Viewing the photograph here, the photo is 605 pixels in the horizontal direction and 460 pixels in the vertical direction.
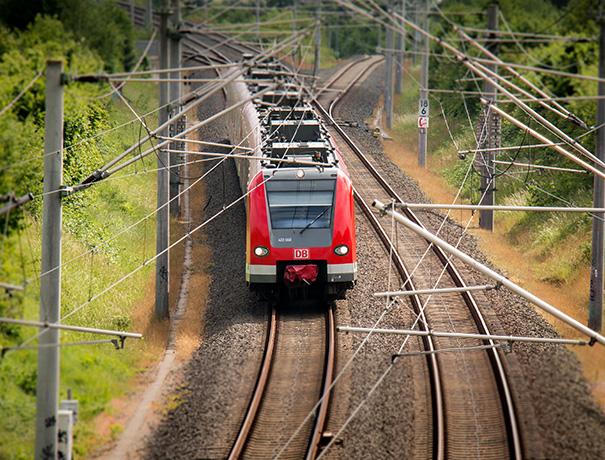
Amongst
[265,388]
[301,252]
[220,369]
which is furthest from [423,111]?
[265,388]

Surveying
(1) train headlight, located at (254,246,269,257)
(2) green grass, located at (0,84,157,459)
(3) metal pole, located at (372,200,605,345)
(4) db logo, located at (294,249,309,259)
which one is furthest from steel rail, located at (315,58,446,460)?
(2) green grass, located at (0,84,157,459)

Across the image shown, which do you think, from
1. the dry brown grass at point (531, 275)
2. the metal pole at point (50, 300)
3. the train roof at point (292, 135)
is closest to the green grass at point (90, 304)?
the metal pole at point (50, 300)

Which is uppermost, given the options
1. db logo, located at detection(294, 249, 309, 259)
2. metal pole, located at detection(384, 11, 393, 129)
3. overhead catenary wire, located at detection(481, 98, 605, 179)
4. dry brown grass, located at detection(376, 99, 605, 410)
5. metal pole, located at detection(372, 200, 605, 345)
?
metal pole, located at detection(384, 11, 393, 129)

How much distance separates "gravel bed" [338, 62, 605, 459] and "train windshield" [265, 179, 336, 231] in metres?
4.13

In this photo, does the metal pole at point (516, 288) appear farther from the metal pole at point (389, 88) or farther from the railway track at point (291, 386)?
the metal pole at point (389, 88)

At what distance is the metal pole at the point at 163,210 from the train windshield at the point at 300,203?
218 centimetres

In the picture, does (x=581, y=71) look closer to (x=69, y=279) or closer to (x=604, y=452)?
(x=69, y=279)

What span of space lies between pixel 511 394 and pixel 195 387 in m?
5.44

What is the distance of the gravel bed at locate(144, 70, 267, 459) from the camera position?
16.7m

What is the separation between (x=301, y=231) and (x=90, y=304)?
4645mm

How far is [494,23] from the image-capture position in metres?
30.3

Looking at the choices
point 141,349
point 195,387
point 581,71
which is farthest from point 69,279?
point 581,71

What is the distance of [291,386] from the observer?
62.7 feet

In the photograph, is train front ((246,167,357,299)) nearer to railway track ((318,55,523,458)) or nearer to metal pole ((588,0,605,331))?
railway track ((318,55,523,458))
